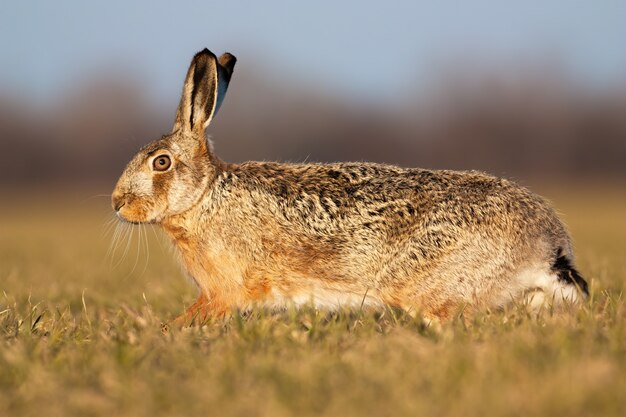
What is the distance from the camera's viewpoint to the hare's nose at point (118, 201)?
6102 mm

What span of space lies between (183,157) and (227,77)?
835mm

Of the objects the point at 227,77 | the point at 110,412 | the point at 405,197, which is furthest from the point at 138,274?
the point at 110,412

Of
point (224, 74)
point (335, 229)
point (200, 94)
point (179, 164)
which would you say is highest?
point (224, 74)

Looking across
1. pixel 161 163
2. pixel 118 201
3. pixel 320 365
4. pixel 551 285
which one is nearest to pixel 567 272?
pixel 551 285

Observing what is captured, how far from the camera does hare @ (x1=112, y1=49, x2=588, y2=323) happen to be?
214 inches

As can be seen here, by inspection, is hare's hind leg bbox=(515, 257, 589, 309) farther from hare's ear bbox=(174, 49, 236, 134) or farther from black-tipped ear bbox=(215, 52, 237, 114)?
black-tipped ear bbox=(215, 52, 237, 114)

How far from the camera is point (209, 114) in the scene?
20.7 feet

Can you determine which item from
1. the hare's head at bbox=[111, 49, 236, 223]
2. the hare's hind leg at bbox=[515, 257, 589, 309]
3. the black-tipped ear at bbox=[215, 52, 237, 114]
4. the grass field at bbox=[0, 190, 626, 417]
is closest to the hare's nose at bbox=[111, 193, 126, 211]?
the hare's head at bbox=[111, 49, 236, 223]

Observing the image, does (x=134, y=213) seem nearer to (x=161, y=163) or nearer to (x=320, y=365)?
(x=161, y=163)

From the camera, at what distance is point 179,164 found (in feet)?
20.3

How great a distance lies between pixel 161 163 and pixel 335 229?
1.49 m

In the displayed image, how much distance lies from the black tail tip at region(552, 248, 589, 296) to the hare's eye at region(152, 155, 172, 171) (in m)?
3.00

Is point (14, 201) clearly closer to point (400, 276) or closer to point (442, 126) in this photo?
point (442, 126)

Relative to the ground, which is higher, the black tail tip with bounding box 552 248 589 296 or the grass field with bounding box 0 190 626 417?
the black tail tip with bounding box 552 248 589 296
